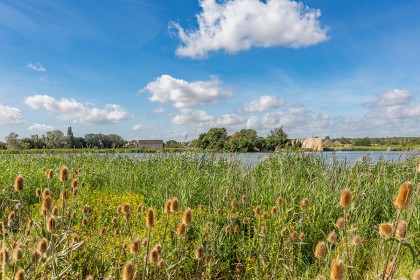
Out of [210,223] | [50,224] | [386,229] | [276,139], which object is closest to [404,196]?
[386,229]

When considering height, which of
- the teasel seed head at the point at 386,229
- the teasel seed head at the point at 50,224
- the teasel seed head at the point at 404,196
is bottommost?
the teasel seed head at the point at 50,224

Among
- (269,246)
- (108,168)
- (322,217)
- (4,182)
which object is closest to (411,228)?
(322,217)

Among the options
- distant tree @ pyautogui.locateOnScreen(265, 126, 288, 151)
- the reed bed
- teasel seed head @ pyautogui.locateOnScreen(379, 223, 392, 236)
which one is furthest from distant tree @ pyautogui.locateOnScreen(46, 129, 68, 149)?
teasel seed head @ pyautogui.locateOnScreen(379, 223, 392, 236)

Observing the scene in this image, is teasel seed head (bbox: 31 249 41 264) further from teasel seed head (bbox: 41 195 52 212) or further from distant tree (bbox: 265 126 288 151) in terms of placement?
distant tree (bbox: 265 126 288 151)

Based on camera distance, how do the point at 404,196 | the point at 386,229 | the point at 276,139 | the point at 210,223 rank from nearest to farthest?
the point at 404,196, the point at 386,229, the point at 210,223, the point at 276,139

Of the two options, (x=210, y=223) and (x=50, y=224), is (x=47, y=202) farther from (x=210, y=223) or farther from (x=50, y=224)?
(x=210, y=223)

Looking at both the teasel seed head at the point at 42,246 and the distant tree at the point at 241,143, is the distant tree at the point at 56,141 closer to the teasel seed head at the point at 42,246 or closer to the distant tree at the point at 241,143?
the distant tree at the point at 241,143

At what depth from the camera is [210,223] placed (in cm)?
365

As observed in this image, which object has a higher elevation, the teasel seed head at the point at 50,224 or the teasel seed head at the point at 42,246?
the teasel seed head at the point at 50,224

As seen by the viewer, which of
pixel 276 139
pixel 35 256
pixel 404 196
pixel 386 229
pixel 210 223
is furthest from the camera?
pixel 276 139

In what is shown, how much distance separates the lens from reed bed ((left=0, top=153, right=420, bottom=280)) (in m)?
2.04

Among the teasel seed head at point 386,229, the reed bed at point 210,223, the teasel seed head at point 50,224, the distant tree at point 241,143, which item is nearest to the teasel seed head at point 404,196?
the reed bed at point 210,223

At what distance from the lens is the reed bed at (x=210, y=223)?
2043 millimetres

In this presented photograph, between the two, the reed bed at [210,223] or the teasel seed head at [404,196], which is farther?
the reed bed at [210,223]
